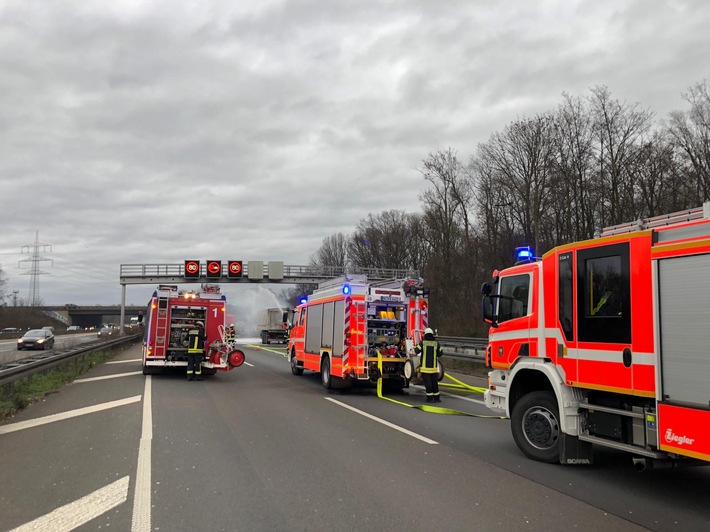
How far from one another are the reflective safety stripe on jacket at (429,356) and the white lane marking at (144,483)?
581 centimetres

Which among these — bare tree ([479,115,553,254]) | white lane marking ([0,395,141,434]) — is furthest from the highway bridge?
white lane marking ([0,395,141,434])

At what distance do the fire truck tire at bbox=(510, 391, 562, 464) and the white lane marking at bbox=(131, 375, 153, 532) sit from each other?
15.3 feet

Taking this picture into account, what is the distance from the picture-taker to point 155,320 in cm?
1703

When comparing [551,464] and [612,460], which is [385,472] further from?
[612,460]

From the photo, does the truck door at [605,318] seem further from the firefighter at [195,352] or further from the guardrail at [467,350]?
the guardrail at [467,350]

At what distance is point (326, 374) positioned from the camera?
14414 millimetres

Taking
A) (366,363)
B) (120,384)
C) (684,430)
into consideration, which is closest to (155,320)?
(120,384)

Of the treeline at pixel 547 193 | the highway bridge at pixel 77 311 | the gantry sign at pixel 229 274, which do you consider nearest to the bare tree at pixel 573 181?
the treeline at pixel 547 193

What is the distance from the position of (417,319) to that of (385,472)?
7931 mm

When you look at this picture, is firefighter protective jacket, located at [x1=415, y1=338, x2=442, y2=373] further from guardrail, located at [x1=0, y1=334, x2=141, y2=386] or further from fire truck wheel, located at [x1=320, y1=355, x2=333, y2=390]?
guardrail, located at [x1=0, y1=334, x2=141, y2=386]

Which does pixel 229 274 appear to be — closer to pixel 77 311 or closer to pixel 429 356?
pixel 429 356

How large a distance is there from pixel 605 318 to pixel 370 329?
8.53m

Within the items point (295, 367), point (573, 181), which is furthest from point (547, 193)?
point (295, 367)

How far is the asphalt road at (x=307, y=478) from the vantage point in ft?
15.6
